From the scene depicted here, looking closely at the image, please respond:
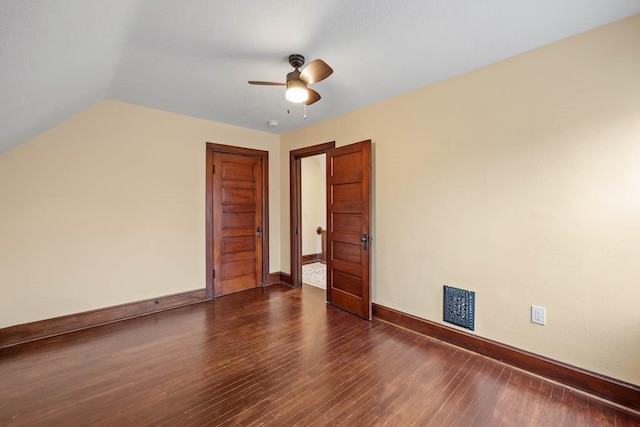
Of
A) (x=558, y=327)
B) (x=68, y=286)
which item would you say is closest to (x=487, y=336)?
(x=558, y=327)

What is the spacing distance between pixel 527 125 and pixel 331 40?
173cm

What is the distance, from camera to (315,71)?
2033 millimetres

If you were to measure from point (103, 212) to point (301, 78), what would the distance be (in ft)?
9.10

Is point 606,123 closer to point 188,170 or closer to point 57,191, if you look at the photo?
point 188,170

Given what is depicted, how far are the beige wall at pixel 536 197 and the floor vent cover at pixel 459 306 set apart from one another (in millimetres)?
78

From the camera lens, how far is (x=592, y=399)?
1856 mm

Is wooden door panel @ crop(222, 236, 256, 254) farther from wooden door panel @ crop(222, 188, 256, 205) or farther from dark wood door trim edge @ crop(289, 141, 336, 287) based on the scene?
dark wood door trim edge @ crop(289, 141, 336, 287)

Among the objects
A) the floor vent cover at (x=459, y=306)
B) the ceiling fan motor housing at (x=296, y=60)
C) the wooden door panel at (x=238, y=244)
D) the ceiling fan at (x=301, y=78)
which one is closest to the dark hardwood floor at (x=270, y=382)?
the floor vent cover at (x=459, y=306)

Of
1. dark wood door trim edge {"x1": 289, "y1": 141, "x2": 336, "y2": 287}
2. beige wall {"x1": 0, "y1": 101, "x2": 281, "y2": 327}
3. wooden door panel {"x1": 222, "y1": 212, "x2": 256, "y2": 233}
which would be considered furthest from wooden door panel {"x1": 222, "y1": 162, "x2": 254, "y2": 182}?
dark wood door trim edge {"x1": 289, "y1": 141, "x2": 336, "y2": 287}

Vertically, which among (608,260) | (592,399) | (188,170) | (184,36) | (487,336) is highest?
(184,36)

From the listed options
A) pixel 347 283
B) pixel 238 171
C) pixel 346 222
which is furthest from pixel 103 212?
pixel 347 283

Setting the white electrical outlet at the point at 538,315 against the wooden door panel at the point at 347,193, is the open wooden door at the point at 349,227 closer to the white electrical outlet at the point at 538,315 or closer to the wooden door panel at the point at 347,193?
the wooden door panel at the point at 347,193

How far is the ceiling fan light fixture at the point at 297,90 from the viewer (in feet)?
7.09

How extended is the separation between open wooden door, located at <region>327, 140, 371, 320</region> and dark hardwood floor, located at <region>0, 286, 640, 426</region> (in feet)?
1.57
